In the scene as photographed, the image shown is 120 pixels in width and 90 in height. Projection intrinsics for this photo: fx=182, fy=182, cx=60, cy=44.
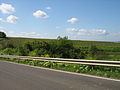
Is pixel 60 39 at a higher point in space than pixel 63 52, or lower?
higher

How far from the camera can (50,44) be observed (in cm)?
3844

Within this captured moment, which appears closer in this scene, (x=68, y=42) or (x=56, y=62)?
(x=56, y=62)

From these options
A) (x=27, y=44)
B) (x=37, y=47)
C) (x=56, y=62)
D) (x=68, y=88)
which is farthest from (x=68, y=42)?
(x=68, y=88)

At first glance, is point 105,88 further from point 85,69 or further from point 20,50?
point 20,50

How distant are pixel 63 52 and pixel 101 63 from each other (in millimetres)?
27149

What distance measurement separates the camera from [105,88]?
6375 millimetres

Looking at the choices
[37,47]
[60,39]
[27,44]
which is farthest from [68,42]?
[27,44]

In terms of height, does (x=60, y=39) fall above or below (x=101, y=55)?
above

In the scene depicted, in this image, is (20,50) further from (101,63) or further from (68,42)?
(101,63)

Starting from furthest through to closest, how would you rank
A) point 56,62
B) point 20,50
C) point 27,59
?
point 20,50 < point 27,59 < point 56,62

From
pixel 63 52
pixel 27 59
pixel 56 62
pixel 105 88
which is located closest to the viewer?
pixel 105 88

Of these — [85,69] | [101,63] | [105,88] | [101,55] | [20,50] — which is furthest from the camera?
[20,50]

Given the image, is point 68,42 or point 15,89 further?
point 68,42

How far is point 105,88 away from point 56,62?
350 inches
